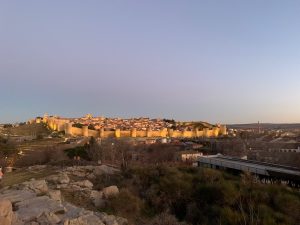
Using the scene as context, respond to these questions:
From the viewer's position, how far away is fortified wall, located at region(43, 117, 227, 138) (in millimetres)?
92125

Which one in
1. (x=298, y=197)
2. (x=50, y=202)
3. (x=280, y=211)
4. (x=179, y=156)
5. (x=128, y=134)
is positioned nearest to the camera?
(x=50, y=202)

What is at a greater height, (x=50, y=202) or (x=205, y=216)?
(x=50, y=202)

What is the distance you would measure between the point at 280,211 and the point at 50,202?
6.82 metres

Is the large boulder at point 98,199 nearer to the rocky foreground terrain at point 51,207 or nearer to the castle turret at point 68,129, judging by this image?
the rocky foreground terrain at point 51,207

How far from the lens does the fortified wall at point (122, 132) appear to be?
92.1 metres

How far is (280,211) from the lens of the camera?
34.8 feet

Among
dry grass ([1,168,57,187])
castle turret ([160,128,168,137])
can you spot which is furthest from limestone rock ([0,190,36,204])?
castle turret ([160,128,168,137])

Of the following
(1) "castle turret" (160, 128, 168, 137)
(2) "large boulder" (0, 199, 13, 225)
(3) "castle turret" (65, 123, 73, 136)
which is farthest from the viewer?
(1) "castle turret" (160, 128, 168, 137)

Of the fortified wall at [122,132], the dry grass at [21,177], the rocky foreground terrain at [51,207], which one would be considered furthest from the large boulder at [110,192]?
the fortified wall at [122,132]

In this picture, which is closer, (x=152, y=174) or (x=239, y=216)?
(x=239, y=216)

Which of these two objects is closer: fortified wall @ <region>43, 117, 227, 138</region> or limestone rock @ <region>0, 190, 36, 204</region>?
limestone rock @ <region>0, 190, 36, 204</region>

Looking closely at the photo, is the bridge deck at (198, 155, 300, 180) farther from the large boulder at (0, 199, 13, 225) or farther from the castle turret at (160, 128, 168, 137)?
the castle turret at (160, 128, 168, 137)

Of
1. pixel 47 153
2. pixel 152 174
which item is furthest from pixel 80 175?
pixel 47 153

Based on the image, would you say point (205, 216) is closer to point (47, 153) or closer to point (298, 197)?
point (298, 197)
